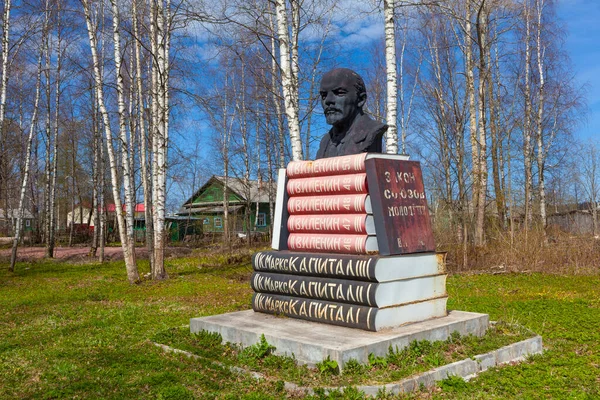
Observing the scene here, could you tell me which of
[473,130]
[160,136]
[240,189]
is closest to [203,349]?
[160,136]

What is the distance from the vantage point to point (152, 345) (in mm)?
5988

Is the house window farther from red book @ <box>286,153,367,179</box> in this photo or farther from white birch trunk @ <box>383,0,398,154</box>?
red book @ <box>286,153,367,179</box>

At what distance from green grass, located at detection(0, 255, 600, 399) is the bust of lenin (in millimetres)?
2282

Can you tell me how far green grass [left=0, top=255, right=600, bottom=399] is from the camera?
4363 millimetres

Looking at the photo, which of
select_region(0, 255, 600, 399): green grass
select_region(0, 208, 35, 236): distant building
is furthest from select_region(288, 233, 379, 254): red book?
select_region(0, 208, 35, 236): distant building

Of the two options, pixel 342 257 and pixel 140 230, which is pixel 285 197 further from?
pixel 140 230

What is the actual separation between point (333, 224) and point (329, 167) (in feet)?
2.09

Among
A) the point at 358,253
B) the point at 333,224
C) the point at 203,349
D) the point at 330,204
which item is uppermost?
the point at 330,204

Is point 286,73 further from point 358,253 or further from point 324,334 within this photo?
point 324,334

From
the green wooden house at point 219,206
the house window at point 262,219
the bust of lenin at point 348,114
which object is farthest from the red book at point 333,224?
the house window at point 262,219

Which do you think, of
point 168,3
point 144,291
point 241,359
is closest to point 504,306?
point 241,359

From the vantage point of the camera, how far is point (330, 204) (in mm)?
5840

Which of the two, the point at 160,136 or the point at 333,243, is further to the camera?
the point at 160,136

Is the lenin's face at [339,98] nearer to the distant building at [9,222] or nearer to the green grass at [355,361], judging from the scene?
the green grass at [355,361]
